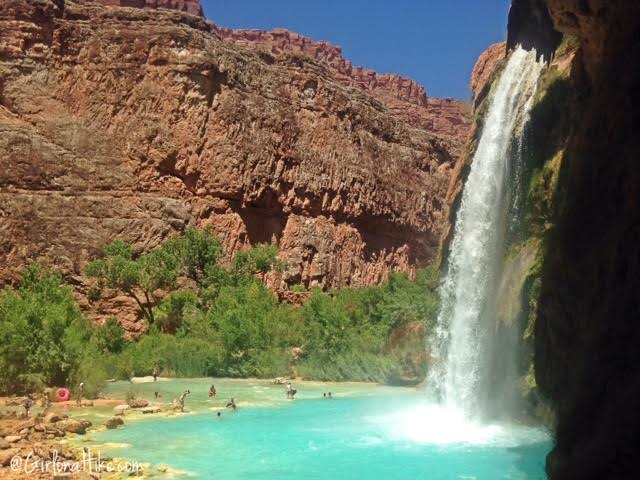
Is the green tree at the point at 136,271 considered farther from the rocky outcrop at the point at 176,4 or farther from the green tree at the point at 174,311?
the rocky outcrop at the point at 176,4

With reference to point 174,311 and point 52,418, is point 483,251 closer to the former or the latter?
point 52,418

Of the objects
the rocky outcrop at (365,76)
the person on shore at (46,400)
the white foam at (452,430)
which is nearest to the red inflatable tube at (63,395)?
the person on shore at (46,400)

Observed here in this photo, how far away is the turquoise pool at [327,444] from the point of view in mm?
9633

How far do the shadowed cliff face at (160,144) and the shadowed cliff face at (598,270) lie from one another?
23757 millimetres

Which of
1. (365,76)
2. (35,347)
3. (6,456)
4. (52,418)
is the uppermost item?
(365,76)

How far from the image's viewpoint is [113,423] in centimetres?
1234

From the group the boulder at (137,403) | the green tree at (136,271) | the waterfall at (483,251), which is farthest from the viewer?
the green tree at (136,271)

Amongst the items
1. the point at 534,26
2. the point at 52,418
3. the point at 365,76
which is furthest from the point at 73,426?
the point at 365,76

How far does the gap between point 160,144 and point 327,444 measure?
25.2 meters

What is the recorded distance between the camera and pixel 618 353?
6.99 m

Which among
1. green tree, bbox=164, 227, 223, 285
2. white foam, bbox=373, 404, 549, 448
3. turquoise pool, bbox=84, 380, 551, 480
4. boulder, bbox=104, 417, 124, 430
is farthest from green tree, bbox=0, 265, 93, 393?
green tree, bbox=164, 227, 223, 285

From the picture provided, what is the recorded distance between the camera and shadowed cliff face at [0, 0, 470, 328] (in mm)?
31141

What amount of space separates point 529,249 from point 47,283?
48.1ft

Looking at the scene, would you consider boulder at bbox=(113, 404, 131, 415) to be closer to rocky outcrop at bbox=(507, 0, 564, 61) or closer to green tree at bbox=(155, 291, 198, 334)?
rocky outcrop at bbox=(507, 0, 564, 61)
